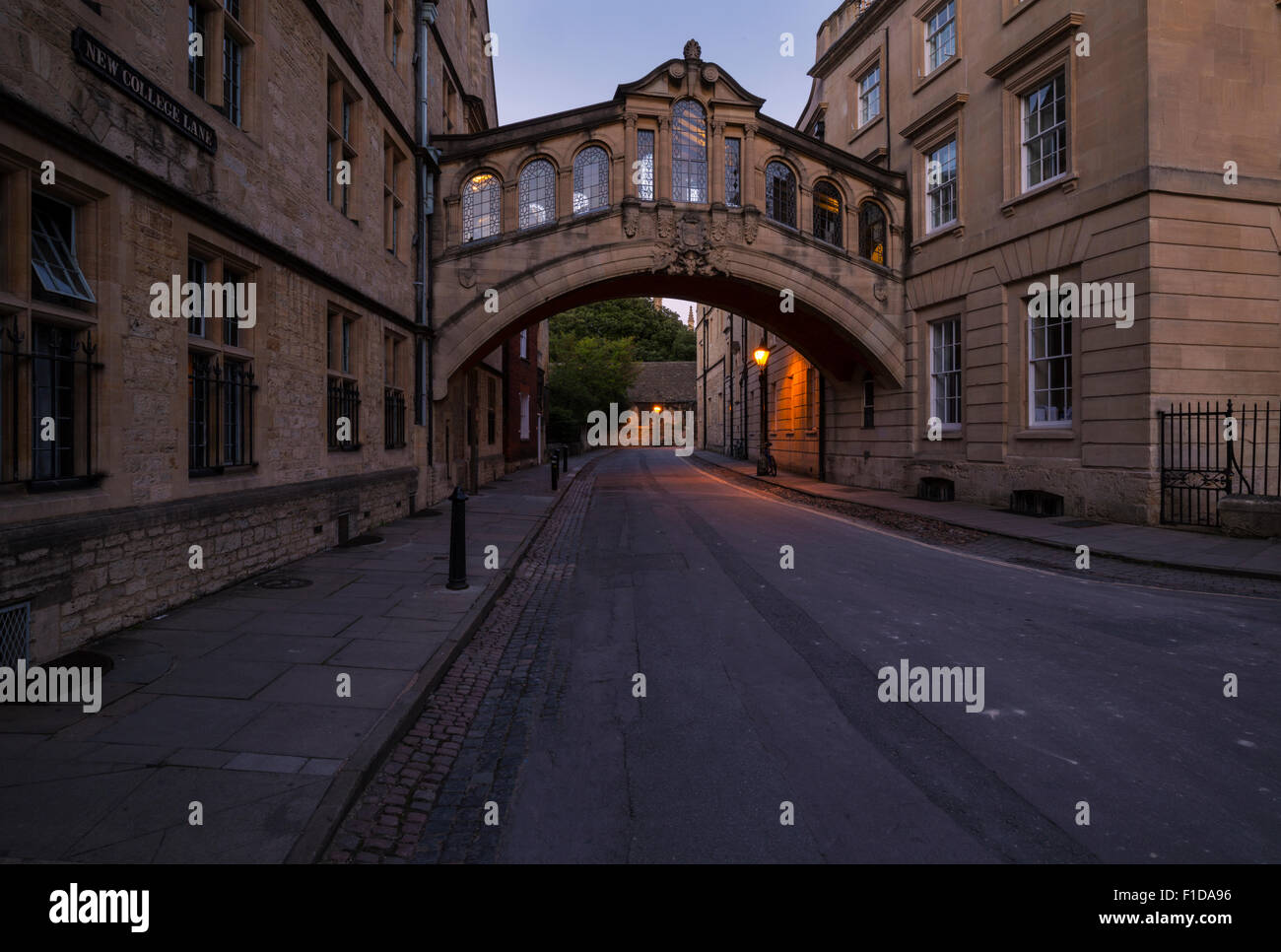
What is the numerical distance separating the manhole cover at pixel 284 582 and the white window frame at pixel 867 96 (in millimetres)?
20780

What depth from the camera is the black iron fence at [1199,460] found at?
11023mm

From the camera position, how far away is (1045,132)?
1404 centimetres

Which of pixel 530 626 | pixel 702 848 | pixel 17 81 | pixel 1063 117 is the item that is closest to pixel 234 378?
pixel 17 81

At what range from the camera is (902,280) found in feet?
63.0

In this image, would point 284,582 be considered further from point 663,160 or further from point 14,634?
point 663,160

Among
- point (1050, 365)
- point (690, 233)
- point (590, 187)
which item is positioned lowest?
point (1050, 365)

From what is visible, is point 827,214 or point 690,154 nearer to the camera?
point 690,154

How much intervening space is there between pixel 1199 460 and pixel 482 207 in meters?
15.8

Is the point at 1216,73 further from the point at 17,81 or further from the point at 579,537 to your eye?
the point at 17,81

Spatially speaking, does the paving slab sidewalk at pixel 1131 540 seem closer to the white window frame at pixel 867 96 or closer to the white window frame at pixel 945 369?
the white window frame at pixel 945 369

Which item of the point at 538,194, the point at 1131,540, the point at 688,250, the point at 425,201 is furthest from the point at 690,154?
the point at 1131,540

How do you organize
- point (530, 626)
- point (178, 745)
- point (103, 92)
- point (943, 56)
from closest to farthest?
point (178, 745)
point (103, 92)
point (530, 626)
point (943, 56)

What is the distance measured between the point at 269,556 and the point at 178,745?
4996 mm

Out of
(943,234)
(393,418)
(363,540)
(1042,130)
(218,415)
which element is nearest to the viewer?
(218,415)
